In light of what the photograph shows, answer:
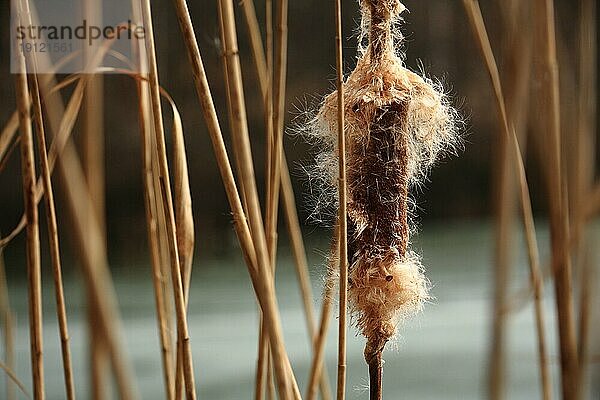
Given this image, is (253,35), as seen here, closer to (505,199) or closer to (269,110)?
(269,110)

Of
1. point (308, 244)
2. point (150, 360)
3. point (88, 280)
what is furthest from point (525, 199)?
point (308, 244)

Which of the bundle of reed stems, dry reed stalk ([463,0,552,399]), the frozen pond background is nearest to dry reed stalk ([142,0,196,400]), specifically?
the bundle of reed stems

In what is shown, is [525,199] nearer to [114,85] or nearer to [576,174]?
[576,174]

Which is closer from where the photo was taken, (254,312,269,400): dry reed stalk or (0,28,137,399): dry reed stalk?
(0,28,137,399): dry reed stalk

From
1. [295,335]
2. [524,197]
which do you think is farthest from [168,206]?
[295,335]

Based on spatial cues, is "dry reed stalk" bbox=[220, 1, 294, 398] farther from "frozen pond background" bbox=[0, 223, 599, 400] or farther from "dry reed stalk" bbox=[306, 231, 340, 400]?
"frozen pond background" bbox=[0, 223, 599, 400]

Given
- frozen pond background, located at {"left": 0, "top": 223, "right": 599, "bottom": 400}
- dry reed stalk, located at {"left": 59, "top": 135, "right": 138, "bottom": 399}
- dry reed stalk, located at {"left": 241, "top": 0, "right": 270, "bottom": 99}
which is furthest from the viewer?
frozen pond background, located at {"left": 0, "top": 223, "right": 599, "bottom": 400}

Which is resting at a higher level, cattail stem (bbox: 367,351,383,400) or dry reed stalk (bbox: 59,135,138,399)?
dry reed stalk (bbox: 59,135,138,399)
